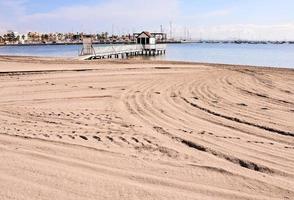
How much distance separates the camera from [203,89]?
14.2m

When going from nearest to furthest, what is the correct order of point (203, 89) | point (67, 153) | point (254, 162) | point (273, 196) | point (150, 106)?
point (273, 196), point (254, 162), point (67, 153), point (150, 106), point (203, 89)

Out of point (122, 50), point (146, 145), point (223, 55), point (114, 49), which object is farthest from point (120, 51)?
point (146, 145)

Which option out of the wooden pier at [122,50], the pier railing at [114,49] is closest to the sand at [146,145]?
the wooden pier at [122,50]

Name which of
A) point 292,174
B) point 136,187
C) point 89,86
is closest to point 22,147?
point 136,187

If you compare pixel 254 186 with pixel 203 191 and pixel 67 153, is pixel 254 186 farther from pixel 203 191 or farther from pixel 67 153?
pixel 67 153

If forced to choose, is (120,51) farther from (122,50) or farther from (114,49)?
(114,49)

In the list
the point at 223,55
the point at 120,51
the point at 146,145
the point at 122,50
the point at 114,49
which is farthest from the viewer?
the point at 223,55

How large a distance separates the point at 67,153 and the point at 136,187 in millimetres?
1657

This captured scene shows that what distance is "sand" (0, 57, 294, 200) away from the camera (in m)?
4.75

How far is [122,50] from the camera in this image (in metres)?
55.1

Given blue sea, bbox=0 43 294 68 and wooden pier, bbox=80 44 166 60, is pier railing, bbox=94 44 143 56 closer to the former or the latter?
wooden pier, bbox=80 44 166 60

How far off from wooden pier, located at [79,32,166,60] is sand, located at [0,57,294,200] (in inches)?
1081

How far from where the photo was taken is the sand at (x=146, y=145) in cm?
475

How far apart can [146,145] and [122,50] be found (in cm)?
4919
